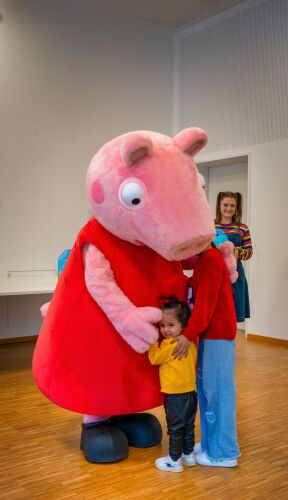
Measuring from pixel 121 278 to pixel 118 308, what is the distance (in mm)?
167

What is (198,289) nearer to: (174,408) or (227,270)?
(227,270)

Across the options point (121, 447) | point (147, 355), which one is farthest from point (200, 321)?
point (121, 447)

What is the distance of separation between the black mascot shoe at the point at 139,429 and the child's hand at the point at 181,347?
65 cm

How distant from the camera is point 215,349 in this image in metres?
2.54

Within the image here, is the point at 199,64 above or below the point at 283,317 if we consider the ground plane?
above

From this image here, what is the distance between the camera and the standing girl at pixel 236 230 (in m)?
4.54

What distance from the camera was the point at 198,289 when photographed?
2494 mm

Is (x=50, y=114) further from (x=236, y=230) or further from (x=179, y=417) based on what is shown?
(x=179, y=417)

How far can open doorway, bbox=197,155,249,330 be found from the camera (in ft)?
21.4

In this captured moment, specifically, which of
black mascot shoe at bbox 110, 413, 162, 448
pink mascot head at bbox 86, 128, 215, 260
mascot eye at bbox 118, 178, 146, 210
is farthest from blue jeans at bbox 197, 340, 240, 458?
mascot eye at bbox 118, 178, 146, 210

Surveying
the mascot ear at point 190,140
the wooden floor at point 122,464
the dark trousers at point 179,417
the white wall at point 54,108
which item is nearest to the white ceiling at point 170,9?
the white wall at point 54,108

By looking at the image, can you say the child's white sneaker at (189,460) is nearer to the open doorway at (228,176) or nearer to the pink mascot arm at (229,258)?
the pink mascot arm at (229,258)

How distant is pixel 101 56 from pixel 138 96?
665 mm

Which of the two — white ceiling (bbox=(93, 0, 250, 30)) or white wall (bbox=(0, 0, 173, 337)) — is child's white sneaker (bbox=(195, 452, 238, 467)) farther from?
white ceiling (bbox=(93, 0, 250, 30))
